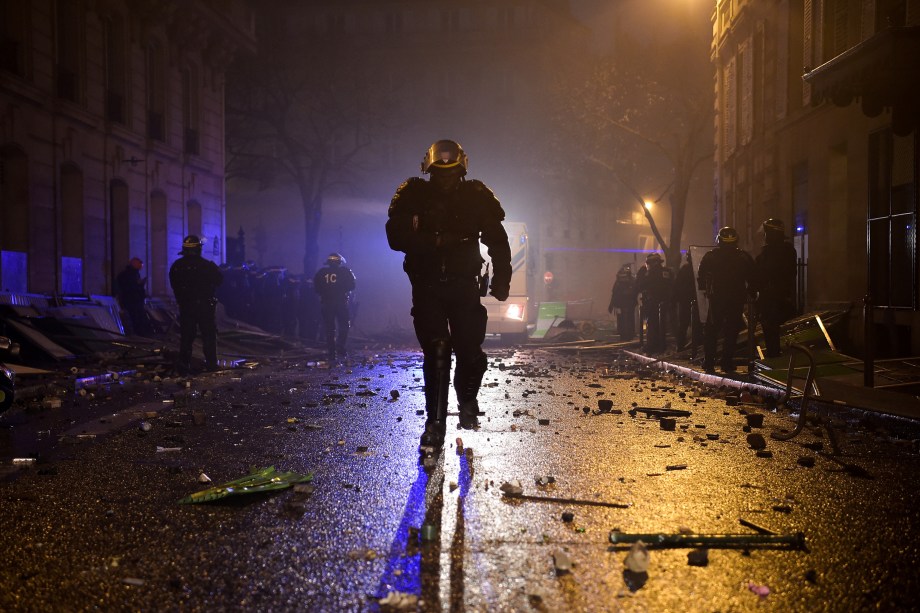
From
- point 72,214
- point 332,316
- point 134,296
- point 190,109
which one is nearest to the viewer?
point 332,316

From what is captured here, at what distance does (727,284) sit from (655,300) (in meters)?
6.08

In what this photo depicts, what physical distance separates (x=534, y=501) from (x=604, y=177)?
56811mm

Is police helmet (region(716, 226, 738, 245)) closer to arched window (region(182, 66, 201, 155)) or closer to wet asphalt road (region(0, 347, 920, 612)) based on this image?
wet asphalt road (region(0, 347, 920, 612))

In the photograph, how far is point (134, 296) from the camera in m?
20.5

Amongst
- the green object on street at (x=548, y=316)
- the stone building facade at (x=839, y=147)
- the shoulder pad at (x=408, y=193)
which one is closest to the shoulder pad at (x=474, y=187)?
the shoulder pad at (x=408, y=193)

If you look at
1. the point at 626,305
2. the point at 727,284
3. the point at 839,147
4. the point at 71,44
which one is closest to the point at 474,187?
the point at 727,284

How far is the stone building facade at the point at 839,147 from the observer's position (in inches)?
439

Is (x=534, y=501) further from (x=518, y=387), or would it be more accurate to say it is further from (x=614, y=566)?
(x=518, y=387)

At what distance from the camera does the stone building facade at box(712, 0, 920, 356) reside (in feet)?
36.6

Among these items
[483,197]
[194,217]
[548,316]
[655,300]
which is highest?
[194,217]

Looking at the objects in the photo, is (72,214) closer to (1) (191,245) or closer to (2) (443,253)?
(1) (191,245)

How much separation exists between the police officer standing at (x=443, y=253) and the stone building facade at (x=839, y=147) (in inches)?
213

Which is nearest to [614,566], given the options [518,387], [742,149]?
[518,387]

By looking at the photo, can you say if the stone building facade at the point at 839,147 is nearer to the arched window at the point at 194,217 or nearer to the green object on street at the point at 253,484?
the green object on street at the point at 253,484
